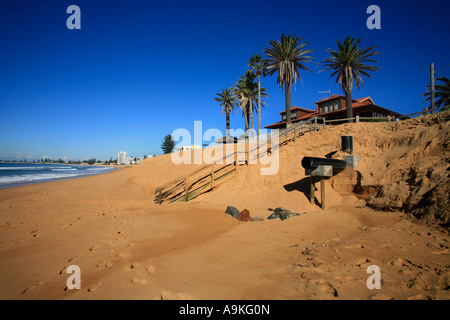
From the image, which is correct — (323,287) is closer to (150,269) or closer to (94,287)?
(150,269)

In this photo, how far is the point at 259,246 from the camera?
573 centimetres

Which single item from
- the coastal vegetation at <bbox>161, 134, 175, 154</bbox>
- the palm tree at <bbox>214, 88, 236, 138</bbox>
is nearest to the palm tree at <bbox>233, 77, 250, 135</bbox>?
the palm tree at <bbox>214, 88, 236, 138</bbox>

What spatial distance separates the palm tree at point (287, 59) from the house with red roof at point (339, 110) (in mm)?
14232

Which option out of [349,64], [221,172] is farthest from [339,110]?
[221,172]

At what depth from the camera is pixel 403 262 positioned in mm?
3875

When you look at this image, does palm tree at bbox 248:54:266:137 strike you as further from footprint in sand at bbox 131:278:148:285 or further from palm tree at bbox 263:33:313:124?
footprint in sand at bbox 131:278:148:285

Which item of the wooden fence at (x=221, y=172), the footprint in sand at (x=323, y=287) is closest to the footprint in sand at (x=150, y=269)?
the footprint in sand at (x=323, y=287)

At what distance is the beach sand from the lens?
3.58m

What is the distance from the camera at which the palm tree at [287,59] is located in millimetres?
26250

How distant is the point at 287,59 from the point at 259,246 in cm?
2654

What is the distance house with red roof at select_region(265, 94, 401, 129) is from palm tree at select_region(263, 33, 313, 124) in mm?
14232

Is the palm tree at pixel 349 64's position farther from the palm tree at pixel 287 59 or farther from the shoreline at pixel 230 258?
the shoreline at pixel 230 258
